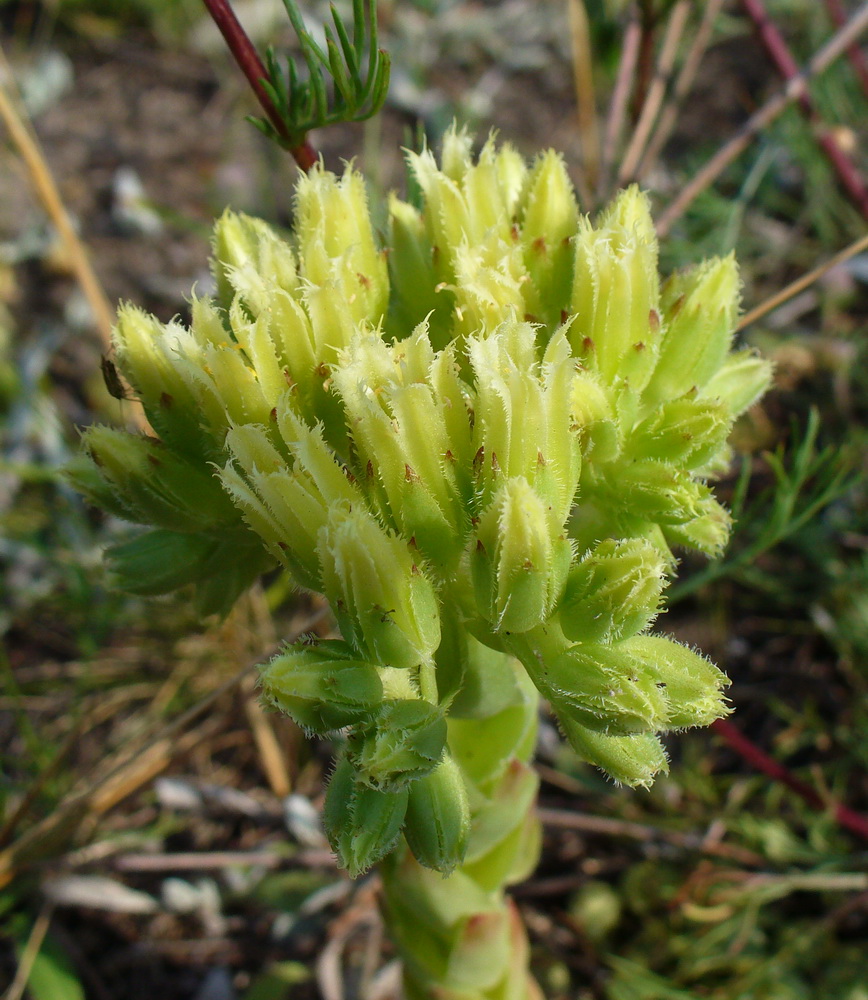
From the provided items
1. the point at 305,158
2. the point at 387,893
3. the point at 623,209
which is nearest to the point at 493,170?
the point at 623,209

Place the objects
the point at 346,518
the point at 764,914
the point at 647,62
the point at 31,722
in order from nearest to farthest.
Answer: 1. the point at 346,518
2. the point at 647,62
3. the point at 764,914
4. the point at 31,722

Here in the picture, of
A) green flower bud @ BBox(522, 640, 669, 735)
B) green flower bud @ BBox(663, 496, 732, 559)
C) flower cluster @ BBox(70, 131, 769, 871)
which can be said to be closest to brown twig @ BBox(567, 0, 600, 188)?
flower cluster @ BBox(70, 131, 769, 871)

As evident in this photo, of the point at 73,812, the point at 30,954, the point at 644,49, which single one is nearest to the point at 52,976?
the point at 30,954

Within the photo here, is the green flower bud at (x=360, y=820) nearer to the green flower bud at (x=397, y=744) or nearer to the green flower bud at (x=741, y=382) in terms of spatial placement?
the green flower bud at (x=397, y=744)

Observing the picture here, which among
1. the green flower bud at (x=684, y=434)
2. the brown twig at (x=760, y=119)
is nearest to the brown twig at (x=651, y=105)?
the brown twig at (x=760, y=119)

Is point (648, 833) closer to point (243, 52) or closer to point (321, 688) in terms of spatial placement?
point (321, 688)

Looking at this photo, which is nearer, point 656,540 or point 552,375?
point 552,375

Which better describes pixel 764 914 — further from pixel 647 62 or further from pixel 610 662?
pixel 647 62
